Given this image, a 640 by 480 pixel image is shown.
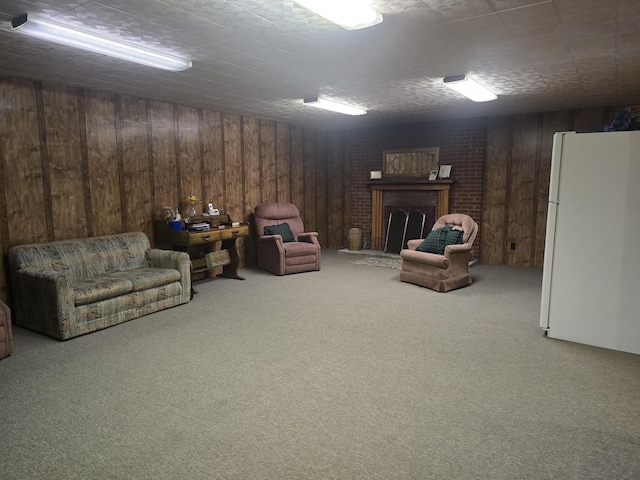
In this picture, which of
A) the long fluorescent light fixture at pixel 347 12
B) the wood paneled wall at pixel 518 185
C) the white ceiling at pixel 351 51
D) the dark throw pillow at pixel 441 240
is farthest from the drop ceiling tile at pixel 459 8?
the wood paneled wall at pixel 518 185

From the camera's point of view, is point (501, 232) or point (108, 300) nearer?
point (108, 300)

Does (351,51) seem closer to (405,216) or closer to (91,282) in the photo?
(91,282)

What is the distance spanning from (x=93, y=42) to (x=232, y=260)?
11.3ft

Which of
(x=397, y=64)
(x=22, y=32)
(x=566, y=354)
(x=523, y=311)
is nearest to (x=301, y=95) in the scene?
(x=397, y=64)

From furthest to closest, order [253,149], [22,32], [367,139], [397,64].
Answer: [367,139]
[253,149]
[397,64]
[22,32]

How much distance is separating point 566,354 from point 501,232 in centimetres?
383

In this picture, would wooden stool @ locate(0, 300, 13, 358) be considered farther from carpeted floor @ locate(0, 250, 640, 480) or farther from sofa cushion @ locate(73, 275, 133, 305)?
sofa cushion @ locate(73, 275, 133, 305)

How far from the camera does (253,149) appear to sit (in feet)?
22.6

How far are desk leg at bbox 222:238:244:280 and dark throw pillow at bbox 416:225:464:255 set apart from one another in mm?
2550

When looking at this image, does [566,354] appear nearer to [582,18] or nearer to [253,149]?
[582,18]

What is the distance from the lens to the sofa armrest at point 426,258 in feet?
17.1

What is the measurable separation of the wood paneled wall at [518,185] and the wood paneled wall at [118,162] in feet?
11.0

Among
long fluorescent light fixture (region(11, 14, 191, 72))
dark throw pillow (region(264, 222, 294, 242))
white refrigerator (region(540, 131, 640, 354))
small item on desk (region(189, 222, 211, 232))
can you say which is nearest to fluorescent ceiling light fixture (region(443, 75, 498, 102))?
white refrigerator (region(540, 131, 640, 354))

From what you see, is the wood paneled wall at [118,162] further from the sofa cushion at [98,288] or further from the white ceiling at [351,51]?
the sofa cushion at [98,288]
